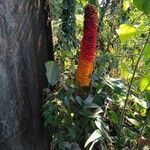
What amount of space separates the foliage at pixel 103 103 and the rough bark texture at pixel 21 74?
0.24ft

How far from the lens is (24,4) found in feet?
4.79

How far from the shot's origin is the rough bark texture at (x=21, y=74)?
1402mm

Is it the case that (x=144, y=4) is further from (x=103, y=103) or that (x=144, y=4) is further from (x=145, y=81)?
(x=103, y=103)

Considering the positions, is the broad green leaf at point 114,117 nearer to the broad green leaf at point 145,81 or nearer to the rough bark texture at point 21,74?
the broad green leaf at point 145,81

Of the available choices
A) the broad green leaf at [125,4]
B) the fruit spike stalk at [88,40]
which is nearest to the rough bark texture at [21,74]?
the fruit spike stalk at [88,40]

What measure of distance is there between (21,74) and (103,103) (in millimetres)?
388

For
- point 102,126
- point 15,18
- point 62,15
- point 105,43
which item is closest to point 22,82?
point 15,18

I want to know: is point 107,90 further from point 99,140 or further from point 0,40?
point 0,40

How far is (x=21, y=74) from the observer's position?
A: 1.47m

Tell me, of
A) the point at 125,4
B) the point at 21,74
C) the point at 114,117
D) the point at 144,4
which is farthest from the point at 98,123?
the point at 125,4

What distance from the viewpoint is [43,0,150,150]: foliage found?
57.5 inches

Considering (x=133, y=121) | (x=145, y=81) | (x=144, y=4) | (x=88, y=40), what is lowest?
(x=133, y=121)

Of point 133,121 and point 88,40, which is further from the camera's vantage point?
point 133,121

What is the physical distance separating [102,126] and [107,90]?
28 cm
